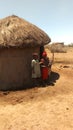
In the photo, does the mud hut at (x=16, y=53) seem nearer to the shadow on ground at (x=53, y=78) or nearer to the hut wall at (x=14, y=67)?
the hut wall at (x=14, y=67)

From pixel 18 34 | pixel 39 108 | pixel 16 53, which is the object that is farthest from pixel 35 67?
pixel 39 108

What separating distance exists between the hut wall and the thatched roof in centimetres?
32

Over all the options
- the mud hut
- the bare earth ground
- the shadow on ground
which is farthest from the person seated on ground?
the shadow on ground

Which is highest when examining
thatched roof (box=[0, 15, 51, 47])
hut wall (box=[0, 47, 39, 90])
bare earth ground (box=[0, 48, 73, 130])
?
thatched roof (box=[0, 15, 51, 47])

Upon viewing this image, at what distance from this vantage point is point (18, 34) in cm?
1009

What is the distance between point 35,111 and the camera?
25.7 ft

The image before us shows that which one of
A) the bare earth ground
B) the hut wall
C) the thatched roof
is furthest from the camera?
the hut wall

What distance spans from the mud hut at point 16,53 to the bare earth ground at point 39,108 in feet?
2.09

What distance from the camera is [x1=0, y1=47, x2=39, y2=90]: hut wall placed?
9.95 m

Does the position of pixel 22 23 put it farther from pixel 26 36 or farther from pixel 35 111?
pixel 35 111

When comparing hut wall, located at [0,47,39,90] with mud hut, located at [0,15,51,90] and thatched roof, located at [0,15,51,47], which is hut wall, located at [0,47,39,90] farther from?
thatched roof, located at [0,15,51,47]

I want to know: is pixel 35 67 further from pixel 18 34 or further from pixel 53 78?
pixel 53 78

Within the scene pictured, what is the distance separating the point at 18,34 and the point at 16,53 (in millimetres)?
768

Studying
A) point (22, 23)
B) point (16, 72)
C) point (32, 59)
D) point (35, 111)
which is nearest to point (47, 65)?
point (32, 59)
